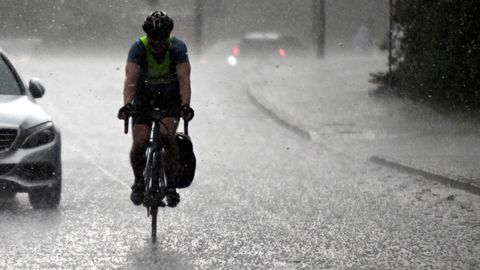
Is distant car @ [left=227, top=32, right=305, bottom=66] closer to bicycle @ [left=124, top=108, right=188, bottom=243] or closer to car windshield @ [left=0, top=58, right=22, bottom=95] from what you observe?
car windshield @ [left=0, top=58, right=22, bottom=95]

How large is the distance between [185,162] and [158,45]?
3.38 ft

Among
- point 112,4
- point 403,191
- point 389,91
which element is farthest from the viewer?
point 112,4

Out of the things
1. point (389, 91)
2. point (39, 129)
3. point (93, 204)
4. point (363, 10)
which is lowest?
point (363, 10)

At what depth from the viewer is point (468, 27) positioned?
19.0 metres

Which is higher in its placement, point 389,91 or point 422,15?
point 422,15

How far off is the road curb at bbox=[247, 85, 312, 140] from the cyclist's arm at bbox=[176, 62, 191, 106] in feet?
34.5

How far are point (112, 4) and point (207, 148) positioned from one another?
49339mm

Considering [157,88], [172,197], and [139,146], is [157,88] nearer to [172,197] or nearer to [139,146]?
[139,146]

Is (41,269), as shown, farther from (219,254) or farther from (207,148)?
(207,148)

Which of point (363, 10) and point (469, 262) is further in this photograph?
point (363, 10)

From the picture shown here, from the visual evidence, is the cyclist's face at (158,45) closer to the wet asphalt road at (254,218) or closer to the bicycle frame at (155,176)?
the bicycle frame at (155,176)

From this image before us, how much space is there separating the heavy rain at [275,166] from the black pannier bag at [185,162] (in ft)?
0.56

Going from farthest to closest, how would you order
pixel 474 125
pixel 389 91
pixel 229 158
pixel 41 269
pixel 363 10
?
pixel 363 10, pixel 389 91, pixel 474 125, pixel 229 158, pixel 41 269

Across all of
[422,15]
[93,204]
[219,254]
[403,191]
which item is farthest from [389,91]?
[219,254]
